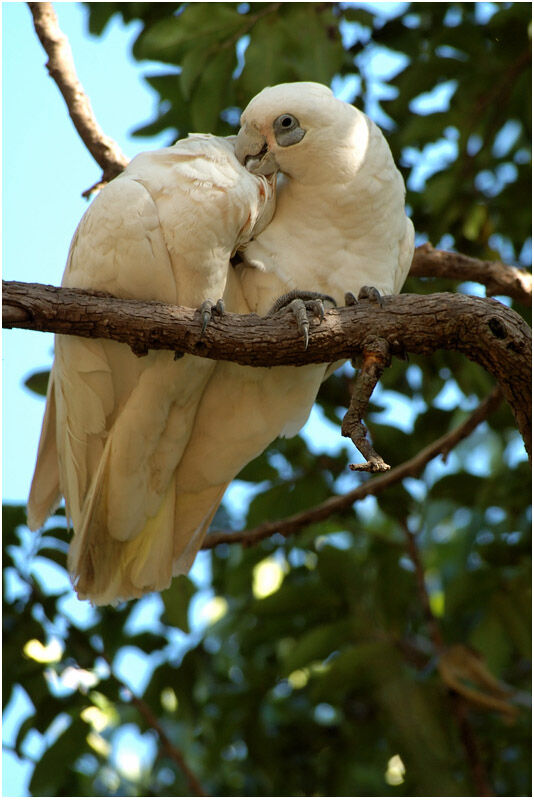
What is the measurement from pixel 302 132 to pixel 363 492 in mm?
1101

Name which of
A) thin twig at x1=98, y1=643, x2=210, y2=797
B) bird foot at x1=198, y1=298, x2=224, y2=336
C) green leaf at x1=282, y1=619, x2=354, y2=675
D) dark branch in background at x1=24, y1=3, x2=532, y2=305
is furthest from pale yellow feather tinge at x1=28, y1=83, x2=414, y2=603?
green leaf at x1=282, y1=619, x2=354, y2=675

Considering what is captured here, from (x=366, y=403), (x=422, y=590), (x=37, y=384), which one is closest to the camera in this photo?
(x=366, y=403)

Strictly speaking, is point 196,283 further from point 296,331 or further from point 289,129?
point 289,129

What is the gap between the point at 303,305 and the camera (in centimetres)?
193

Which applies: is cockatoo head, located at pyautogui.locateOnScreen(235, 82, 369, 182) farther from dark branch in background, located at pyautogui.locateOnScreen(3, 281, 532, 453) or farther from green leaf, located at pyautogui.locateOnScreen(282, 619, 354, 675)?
green leaf, located at pyautogui.locateOnScreen(282, 619, 354, 675)

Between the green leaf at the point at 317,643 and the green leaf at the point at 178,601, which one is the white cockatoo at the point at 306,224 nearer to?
the green leaf at the point at 178,601

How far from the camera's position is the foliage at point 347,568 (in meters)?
2.60

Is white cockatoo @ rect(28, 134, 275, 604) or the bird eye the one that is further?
the bird eye

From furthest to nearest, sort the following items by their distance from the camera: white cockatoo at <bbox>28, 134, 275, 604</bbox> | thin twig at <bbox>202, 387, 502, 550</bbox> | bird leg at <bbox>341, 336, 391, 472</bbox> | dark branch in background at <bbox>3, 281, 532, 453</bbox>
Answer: thin twig at <bbox>202, 387, 502, 550</bbox> → white cockatoo at <bbox>28, 134, 275, 604</bbox> → dark branch in background at <bbox>3, 281, 532, 453</bbox> → bird leg at <bbox>341, 336, 391, 472</bbox>

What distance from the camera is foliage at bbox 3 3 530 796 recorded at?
2.60m

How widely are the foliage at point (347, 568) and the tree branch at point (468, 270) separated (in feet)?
1.09

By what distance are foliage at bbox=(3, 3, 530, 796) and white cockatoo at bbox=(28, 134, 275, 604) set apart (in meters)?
0.38

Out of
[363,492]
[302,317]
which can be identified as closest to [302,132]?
[302,317]

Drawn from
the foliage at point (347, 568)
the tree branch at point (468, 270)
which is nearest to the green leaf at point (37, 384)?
the foliage at point (347, 568)
